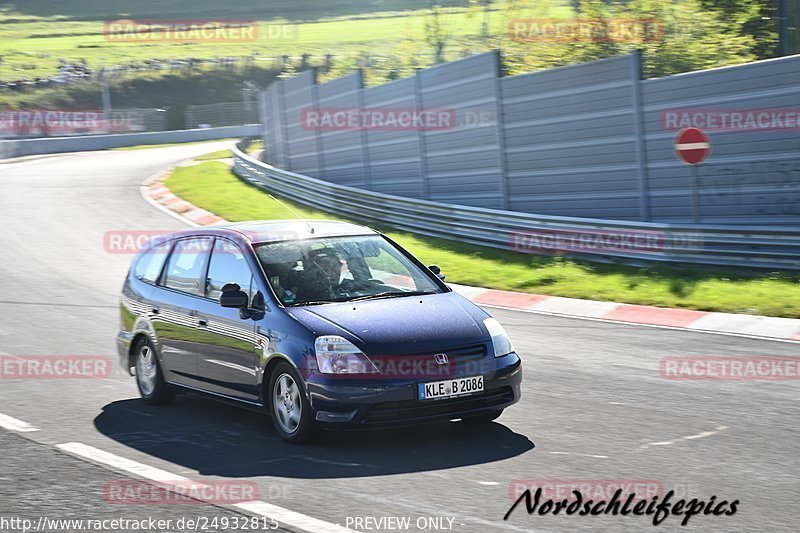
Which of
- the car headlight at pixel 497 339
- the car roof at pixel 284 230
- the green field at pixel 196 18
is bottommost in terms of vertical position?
the car headlight at pixel 497 339

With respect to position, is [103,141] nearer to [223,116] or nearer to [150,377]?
[223,116]

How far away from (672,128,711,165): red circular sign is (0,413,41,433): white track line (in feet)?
33.4

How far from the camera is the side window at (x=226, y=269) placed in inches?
334

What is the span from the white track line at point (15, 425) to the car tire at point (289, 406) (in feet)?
6.87

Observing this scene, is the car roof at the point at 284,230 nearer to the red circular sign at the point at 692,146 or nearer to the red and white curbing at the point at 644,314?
the red and white curbing at the point at 644,314

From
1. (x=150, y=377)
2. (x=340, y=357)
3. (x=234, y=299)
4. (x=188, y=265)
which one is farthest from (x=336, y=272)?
(x=150, y=377)

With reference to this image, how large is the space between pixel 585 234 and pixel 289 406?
10.5 m

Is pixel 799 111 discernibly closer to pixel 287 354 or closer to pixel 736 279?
pixel 736 279

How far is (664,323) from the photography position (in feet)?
41.7

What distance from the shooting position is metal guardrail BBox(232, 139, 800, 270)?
15.0m

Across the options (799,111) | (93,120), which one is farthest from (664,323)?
(93,120)

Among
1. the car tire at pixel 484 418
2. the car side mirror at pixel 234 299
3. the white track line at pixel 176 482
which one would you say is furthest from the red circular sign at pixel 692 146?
the white track line at pixel 176 482

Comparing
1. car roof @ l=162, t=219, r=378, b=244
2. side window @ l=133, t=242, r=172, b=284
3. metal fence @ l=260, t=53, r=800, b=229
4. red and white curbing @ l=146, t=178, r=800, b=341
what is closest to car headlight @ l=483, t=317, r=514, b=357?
car roof @ l=162, t=219, r=378, b=244

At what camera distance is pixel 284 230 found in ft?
29.2
